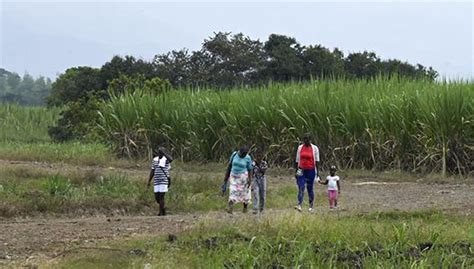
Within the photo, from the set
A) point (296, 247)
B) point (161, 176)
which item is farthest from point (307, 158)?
point (296, 247)

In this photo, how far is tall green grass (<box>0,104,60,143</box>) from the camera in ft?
139

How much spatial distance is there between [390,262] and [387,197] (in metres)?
9.17

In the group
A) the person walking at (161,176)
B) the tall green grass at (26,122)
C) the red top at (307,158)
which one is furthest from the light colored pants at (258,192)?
the tall green grass at (26,122)

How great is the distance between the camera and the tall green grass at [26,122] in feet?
139

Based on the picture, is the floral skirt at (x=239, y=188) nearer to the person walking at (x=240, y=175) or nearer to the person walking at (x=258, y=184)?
the person walking at (x=240, y=175)

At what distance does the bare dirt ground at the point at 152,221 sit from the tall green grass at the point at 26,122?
26.0 meters

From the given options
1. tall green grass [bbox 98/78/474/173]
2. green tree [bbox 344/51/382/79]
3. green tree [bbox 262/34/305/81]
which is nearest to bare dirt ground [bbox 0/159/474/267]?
tall green grass [bbox 98/78/474/173]

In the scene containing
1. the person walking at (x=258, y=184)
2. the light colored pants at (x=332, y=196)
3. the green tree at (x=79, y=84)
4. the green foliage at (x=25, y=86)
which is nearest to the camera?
the person walking at (x=258, y=184)

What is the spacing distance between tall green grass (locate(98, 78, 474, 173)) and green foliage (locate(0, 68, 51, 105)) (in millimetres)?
63836

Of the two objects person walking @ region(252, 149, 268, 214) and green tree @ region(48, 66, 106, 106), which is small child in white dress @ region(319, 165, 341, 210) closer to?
person walking @ region(252, 149, 268, 214)

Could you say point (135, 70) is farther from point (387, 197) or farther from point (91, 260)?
point (91, 260)

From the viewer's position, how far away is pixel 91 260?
8.46m

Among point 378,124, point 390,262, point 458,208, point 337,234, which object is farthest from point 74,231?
Answer: point 378,124

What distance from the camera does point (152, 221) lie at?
1281 centimetres
